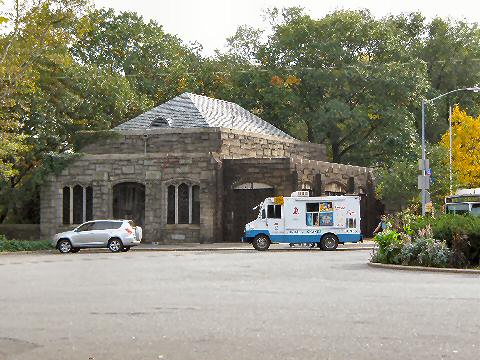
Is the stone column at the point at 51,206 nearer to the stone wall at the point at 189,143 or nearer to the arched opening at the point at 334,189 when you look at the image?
the stone wall at the point at 189,143

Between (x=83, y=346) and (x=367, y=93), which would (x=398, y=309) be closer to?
(x=83, y=346)

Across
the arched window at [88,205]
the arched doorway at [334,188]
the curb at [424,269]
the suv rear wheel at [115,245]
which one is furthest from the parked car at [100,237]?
the curb at [424,269]

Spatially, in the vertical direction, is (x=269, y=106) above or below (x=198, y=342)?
above

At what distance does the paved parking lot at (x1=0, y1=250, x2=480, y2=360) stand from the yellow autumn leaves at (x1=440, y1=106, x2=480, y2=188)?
37.1 meters

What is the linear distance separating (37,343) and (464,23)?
62401 millimetres

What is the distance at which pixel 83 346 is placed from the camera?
1032cm

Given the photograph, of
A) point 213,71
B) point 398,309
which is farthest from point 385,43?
point 398,309

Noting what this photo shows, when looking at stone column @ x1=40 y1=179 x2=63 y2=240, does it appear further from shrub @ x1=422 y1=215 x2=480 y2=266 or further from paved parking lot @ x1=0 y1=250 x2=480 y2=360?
shrub @ x1=422 y1=215 x2=480 y2=266

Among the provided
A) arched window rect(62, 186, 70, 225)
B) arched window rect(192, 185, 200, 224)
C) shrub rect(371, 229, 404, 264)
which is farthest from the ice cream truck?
arched window rect(62, 186, 70, 225)

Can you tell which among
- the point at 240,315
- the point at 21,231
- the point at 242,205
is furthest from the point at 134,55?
the point at 240,315

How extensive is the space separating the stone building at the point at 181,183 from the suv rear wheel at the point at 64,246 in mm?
6926

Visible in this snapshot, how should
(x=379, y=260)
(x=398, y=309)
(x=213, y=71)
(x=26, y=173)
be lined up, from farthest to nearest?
1. (x=213, y=71)
2. (x=26, y=173)
3. (x=379, y=260)
4. (x=398, y=309)

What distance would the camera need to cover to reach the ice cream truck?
121 ft

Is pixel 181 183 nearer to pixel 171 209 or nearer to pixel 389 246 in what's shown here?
pixel 171 209
